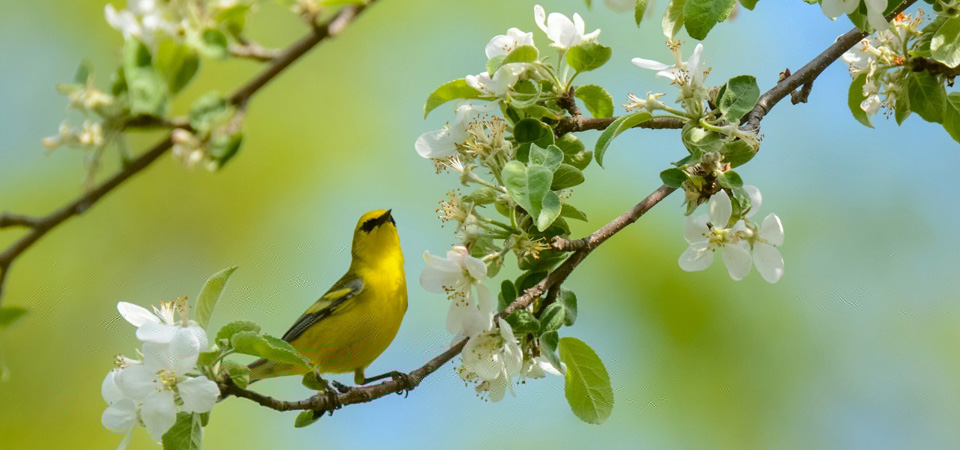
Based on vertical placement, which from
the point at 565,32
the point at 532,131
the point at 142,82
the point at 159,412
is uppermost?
the point at 142,82

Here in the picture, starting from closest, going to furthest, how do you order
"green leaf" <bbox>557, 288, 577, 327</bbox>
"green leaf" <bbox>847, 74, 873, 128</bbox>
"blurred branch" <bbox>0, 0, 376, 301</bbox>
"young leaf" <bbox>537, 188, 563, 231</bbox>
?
"blurred branch" <bbox>0, 0, 376, 301</bbox> < "young leaf" <bbox>537, 188, 563, 231</bbox> < "green leaf" <bbox>557, 288, 577, 327</bbox> < "green leaf" <bbox>847, 74, 873, 128</bbox>

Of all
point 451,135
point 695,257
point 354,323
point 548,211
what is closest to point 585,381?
point 695,257

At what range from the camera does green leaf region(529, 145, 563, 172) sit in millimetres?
1357

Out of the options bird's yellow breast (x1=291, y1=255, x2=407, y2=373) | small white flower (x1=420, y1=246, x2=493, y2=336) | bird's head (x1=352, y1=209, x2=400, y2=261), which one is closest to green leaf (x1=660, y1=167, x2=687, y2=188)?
small white flower (x1=420, y1=246, x2=493, y2=336)

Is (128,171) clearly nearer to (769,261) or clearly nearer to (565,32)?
(565,32)

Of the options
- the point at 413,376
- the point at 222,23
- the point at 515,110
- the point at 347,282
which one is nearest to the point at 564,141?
the point at 515,110

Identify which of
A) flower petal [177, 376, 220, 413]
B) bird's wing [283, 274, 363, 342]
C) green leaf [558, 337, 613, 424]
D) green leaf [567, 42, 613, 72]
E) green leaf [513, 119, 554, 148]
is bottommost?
green leaf [558, 337, 613, 424]

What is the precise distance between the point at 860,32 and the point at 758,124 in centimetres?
34

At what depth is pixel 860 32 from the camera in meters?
1.69

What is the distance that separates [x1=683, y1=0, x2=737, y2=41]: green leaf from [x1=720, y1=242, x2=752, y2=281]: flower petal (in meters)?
0.39

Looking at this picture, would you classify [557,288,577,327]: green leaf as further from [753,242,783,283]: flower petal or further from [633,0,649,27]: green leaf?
[633,0,649,27]: green leaf

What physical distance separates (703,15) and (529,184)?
16.6 inches

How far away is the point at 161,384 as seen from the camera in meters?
1.40

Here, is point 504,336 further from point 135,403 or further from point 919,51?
point 919,51
